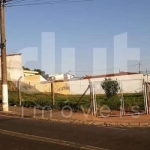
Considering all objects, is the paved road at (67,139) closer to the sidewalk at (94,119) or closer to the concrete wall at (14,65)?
the sidewalk at (94,119)

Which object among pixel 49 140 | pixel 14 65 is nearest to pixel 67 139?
pixel 49 140

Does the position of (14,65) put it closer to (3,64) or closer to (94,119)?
(3,64)

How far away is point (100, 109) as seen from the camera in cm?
2044

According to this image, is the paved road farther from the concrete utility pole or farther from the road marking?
the concrete utility pole

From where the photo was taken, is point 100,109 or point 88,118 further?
point 100,109

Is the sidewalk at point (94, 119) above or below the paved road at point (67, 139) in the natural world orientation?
below

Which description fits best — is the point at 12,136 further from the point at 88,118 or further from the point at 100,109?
the point at 100,109

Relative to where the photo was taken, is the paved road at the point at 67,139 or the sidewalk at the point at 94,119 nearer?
the paved road at the point at 67,139

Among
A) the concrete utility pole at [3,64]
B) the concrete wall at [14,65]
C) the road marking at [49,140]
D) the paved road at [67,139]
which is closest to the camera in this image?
the road marking at [49,140]

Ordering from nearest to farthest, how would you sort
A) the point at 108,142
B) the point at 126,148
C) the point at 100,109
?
the point at 126,148 → the point at 108,142 → the point at 100,109

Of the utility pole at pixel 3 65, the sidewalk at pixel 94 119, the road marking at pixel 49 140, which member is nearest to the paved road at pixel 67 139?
the road marking at pixel 49 140

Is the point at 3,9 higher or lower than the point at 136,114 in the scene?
higher

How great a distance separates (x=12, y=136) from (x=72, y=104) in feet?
31.5

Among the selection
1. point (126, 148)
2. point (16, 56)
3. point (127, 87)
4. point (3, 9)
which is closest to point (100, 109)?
point (3, 9)
